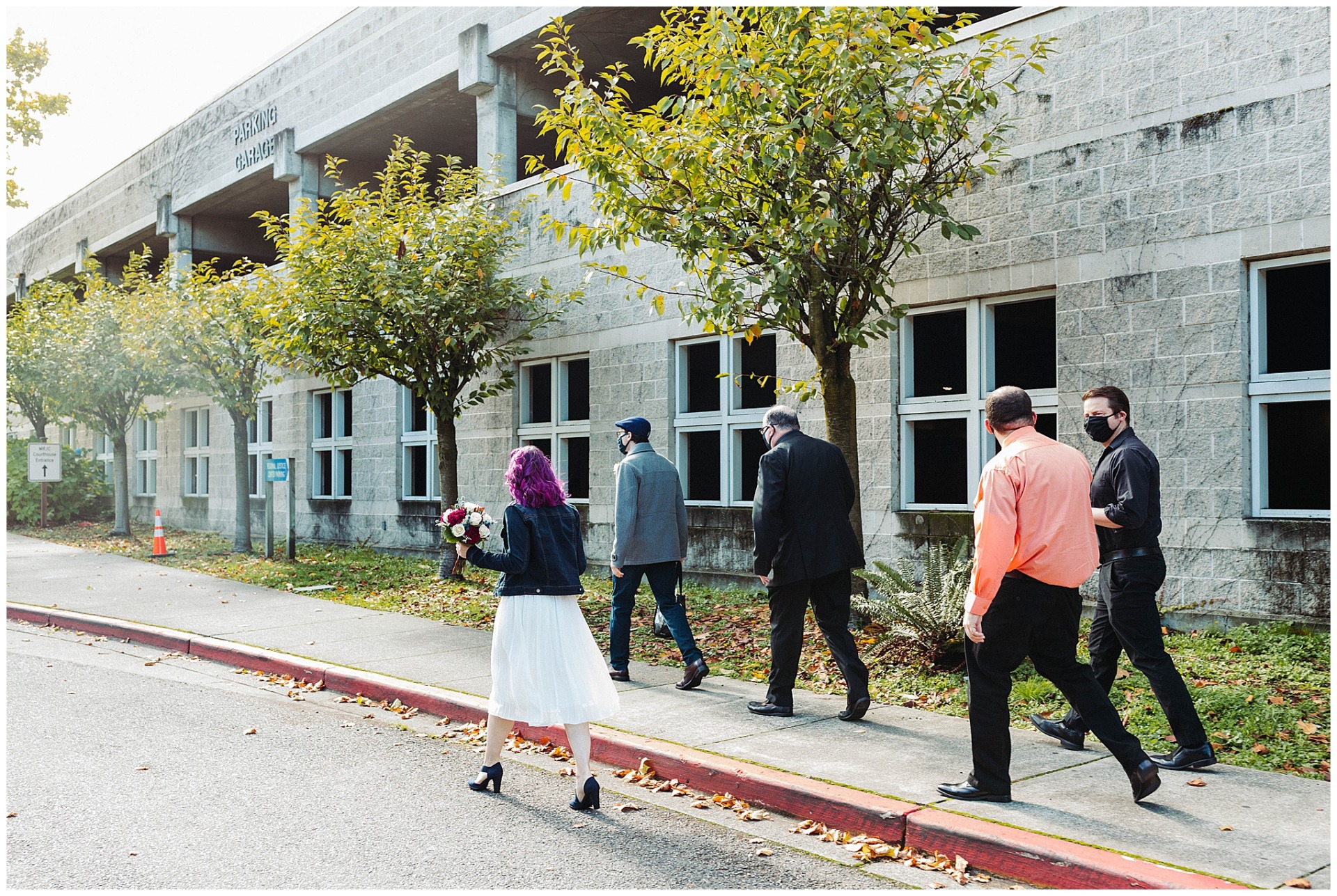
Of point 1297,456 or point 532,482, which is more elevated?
point 1297,456

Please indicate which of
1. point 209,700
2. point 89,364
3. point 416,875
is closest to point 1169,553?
point 416,875

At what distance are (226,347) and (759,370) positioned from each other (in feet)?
34.2

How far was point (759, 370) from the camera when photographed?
40.5ft

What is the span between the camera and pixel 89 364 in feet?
72.3

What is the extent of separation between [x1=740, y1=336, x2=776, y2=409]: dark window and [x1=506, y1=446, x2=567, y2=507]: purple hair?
21.5 feet

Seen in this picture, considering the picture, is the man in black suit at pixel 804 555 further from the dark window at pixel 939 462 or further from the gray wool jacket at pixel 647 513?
the dark window at pixel 939 462

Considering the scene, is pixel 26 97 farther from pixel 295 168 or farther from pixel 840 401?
pixel 840 401

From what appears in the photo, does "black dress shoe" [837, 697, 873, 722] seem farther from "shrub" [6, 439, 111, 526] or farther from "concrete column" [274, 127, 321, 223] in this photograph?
"shrub" [6, 439, 111, 526]

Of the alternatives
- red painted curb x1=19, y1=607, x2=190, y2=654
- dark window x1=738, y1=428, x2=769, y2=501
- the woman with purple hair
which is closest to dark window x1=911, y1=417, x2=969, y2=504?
dark window x1=738, y1=428, x2=769, y2=501

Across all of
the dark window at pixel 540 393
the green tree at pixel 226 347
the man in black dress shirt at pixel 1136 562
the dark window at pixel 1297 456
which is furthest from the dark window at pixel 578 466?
the man in black dress shirt at pixel 1136 562

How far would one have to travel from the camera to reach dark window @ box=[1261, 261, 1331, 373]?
8.12 m

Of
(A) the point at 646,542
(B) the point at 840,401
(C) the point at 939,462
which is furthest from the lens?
(C) the point at 939,462

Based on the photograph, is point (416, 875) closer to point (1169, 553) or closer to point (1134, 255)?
point (1169, 553)

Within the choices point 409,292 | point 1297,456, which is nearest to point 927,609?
point 1297,456
